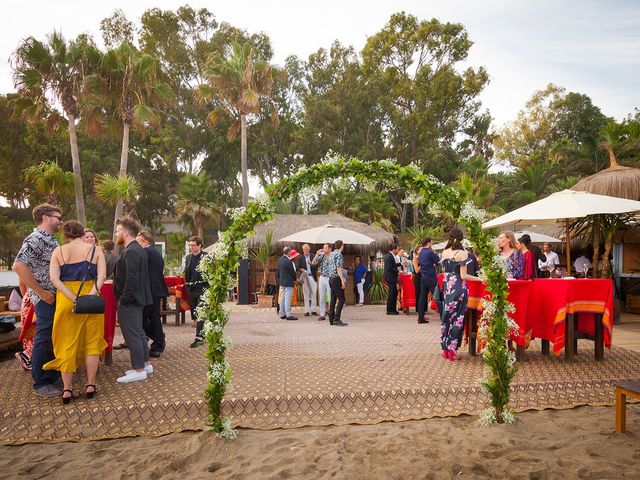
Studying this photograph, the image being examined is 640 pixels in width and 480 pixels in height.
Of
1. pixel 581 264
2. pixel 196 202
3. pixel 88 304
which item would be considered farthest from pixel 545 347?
pixel 196 202

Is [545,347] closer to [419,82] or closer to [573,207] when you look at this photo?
[573,207]

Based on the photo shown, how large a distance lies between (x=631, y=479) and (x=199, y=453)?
2.85m

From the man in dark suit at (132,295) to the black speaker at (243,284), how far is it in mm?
9709

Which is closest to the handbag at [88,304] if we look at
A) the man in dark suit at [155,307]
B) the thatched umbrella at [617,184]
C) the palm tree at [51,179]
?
the man in dark suit at [155,307]

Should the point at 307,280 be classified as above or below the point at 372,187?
below

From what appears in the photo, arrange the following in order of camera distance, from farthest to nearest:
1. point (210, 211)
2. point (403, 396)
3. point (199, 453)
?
point (210, 211) → point (403, 396) → point (199, 453)

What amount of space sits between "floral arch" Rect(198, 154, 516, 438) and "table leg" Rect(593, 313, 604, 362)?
251 cm

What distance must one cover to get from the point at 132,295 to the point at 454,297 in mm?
3886

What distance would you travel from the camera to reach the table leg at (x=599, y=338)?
20.5 ft

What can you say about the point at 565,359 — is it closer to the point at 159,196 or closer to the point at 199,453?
the point at 199,453

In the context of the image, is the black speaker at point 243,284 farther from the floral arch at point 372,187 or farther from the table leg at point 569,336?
the floral arch at point 372,187

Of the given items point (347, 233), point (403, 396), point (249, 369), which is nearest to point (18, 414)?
point (249, 369)

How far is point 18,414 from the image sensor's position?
4348 millimetres

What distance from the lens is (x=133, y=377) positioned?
542 centimetres
